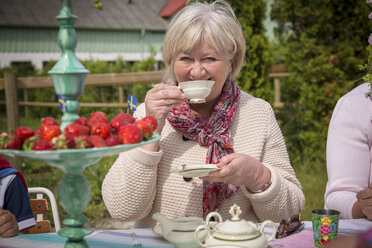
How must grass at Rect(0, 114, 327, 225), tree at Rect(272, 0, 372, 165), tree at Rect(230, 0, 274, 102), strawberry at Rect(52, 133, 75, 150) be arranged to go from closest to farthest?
strawberry at Rect(52, 133, 75, 150) < grass at Rect(0, 114, 327, 225) < tree at Rect(230, 0, 274, 102) < tree at Rect(272, 0, 372, 165)

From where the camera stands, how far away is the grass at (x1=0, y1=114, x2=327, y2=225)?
4219 mm

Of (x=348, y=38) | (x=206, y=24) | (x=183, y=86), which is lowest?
(x=183, y=86)

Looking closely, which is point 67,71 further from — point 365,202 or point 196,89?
point 365,202

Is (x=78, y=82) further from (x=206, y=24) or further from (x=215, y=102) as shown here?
(x=215, y=102)

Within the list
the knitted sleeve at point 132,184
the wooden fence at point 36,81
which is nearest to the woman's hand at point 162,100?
the knitted sleeve at point 132,184

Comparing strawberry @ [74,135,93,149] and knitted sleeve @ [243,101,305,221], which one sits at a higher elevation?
strawberry @ [74,135,93,149]

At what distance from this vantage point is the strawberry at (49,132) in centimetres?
104

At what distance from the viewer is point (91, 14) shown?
2044cm

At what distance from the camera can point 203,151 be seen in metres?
2.14

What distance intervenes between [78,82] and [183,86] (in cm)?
80

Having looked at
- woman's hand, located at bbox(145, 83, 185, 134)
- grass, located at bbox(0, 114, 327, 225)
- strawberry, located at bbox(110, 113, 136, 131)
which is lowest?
grass, located at bbox(0, 114, 327, 225)

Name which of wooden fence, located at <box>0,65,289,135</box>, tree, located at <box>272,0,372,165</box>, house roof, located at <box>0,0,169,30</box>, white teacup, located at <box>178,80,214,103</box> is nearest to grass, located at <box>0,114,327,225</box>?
tree, located at <box>272,0,372,165</box>

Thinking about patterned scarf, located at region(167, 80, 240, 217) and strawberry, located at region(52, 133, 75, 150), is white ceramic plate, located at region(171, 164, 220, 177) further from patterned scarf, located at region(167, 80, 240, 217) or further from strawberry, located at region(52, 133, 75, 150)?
strawberry, located at region(52, 133, 75, 150)

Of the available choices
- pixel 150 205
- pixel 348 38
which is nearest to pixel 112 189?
pixel 150 205
